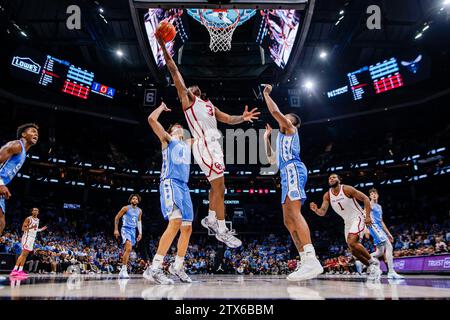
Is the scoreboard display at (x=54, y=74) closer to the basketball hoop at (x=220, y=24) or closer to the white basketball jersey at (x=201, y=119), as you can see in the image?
the basketball hoop at (x=220, y=24)

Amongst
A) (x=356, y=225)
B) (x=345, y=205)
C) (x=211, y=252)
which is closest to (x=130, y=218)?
(x=345, y=205)

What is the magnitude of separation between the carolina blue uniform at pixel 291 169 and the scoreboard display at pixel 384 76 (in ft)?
46.1

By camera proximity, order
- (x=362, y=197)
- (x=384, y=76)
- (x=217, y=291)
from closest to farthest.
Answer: (x=217, y=291) → (x=362, y=197) → (x=384, y=76)

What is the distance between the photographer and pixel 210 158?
4.23m

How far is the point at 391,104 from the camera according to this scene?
1862 centimetres

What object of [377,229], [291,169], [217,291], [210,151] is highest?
[210,151]

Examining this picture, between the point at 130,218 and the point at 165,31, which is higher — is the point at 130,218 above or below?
below

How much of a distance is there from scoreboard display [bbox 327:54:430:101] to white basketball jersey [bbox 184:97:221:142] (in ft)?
48.1

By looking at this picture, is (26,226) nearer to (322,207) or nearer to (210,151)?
(210,151)

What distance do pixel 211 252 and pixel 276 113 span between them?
704 inches

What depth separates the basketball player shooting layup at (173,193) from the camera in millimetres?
3998
